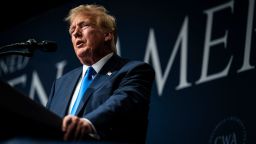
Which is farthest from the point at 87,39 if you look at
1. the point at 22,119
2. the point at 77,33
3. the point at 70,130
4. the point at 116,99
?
the point at 22,119

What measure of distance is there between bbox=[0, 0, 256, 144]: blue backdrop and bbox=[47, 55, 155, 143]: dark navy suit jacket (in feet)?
2.81

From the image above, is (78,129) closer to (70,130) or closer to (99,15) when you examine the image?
(70,130)

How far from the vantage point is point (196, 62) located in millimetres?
3172

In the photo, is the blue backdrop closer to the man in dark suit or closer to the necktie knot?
the man in dark suit

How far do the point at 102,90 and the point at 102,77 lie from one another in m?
0.13

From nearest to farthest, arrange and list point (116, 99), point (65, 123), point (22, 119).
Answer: point (22, 119) < point (65, 123) < point (116, 99)

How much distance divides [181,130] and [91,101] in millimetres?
1204

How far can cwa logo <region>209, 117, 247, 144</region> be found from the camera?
2814 millimetres

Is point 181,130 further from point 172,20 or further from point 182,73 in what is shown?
point 172,20

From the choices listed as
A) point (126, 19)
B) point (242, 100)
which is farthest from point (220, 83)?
point (126, 19)

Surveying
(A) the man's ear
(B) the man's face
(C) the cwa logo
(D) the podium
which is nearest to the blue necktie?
(B) the man's face

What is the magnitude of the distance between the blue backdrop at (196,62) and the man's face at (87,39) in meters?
0.85

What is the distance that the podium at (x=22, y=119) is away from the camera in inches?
50.1

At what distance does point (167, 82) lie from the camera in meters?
3.27
